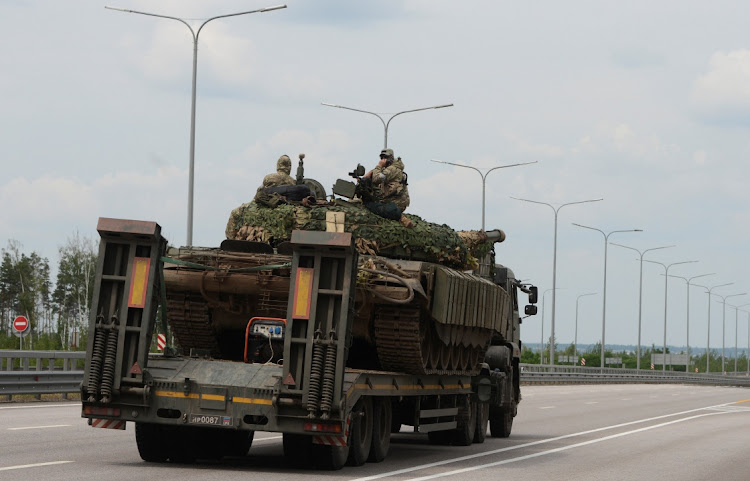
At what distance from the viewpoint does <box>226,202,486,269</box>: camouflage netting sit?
17984mm

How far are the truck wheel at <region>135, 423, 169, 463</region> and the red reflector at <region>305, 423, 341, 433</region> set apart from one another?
87.0 inches

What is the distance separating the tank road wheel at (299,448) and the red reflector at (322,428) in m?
0.95

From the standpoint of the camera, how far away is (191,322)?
17.6 m

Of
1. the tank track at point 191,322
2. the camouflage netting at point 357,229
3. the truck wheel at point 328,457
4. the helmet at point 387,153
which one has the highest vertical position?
the helmet at point 387,153

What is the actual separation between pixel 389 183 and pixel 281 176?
4.68ft

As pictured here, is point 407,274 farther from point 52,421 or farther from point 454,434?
point 52,421

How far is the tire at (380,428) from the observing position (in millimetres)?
16906

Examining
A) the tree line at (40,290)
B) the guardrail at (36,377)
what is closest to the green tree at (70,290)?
the tree line at (40,290)

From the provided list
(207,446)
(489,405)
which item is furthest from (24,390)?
(207,446)

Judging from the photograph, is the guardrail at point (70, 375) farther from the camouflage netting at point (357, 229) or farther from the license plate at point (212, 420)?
the license plate at point (212, 420)

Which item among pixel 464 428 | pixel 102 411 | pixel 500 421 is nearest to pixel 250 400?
pixel 102 411

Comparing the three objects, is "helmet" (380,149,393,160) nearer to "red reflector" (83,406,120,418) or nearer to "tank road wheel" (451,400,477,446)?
"tank road wheel" (451,400,477,446)

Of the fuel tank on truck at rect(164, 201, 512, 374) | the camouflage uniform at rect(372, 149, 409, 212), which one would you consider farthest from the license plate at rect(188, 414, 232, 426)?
the camouflage uniform at rect(372, 149, 409, 212)

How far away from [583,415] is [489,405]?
9.26 m
